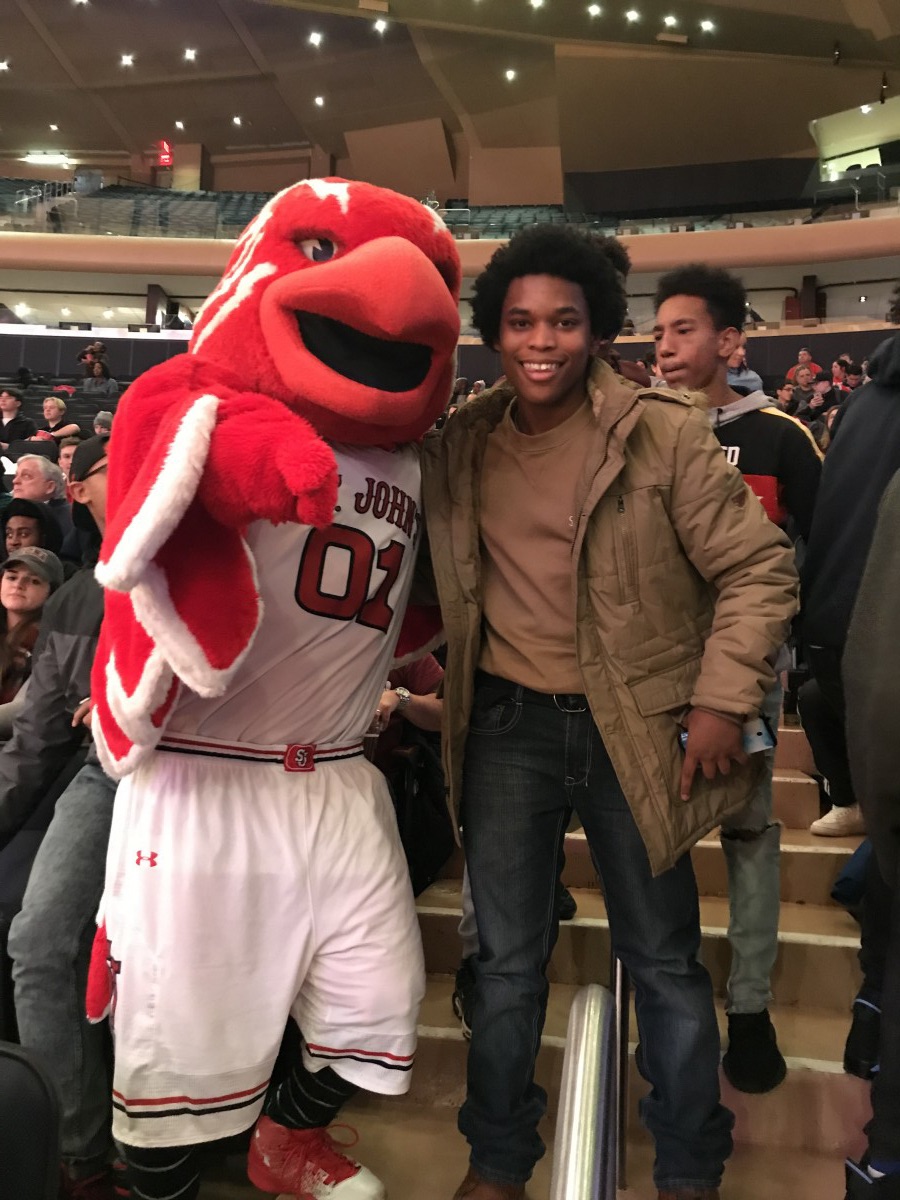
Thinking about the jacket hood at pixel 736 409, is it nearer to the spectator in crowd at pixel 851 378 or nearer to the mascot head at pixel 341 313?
the mascot head at pixel 341 313

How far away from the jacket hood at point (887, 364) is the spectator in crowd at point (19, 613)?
1.97 metres

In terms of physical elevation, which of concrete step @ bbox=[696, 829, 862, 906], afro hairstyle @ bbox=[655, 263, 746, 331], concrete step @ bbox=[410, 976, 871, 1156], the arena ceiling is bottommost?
concrete step @ bbox=[410, 976, 871, 1156]

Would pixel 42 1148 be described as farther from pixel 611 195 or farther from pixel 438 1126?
pixel 611 195

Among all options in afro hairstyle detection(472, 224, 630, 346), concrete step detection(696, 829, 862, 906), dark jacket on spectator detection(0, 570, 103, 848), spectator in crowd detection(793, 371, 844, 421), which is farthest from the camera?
spectator in crowd detection(793, 371, 844, 421)

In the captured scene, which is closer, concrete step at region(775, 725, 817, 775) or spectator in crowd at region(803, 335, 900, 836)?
spectator in crowd at region(803, 335, 900, 836)

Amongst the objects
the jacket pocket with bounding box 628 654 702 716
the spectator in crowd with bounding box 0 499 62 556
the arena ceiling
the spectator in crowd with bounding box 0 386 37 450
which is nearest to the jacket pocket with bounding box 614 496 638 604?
the jacket pocket with bounding box 628 654 702 716

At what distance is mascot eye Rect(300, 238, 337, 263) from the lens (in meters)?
1.38

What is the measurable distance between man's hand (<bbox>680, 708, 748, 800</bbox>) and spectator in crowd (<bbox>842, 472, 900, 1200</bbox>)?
0.54 m

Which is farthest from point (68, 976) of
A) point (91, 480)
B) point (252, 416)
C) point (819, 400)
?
point (819, 400)

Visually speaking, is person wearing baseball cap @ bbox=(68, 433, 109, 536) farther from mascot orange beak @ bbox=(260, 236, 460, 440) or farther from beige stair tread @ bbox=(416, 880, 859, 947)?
beige stair tread @ bbox=(416, 880, 859, 947)

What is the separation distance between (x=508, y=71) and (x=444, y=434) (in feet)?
53.1

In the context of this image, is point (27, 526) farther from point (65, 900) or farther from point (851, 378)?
point (851, 378)

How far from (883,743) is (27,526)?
304cm

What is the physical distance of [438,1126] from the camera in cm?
195
